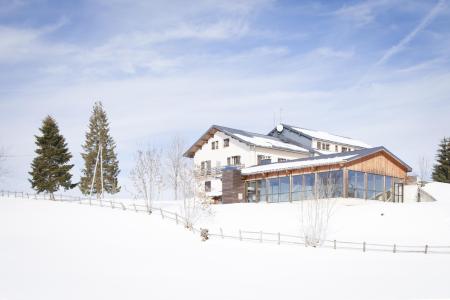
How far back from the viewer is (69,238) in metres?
32.5

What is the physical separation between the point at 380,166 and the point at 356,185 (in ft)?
14.2

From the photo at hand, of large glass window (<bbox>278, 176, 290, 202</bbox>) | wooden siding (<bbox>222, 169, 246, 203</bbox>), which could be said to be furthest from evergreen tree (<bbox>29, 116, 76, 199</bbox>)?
large glass window (<bbox>278, 176, 290, 202</bbox>)

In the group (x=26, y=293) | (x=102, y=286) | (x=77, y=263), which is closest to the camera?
(x=26, y=293)

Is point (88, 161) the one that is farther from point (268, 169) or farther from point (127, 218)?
point (268, 169)

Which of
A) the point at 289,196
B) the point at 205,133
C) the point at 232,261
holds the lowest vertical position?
the point at 232,261

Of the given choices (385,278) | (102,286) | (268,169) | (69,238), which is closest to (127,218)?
(69,238)

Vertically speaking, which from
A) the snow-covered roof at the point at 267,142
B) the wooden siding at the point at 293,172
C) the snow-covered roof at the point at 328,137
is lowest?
the wooden siding at the point at 293,172

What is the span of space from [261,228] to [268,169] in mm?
9902

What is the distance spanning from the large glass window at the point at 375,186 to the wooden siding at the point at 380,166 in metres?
0.47

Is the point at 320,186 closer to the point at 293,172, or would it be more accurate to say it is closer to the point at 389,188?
the point at 293,172

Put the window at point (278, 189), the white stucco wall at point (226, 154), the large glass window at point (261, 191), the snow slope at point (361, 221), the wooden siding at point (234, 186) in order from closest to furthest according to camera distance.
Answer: the snow slope at point (361, 221) → the window at point (278, 189) → the large glass window at point (261, 191) → the wooden siding at point (234, 186) → the white stucco wall at point (226, 154)

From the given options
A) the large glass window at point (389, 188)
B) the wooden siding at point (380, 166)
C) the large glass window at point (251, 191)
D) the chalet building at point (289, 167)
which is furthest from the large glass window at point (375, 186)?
the large glass window at point (251, 191)

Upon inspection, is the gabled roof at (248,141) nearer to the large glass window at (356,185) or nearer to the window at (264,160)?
the window at (264,160)

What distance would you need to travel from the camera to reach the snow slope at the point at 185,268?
59.7 ft
